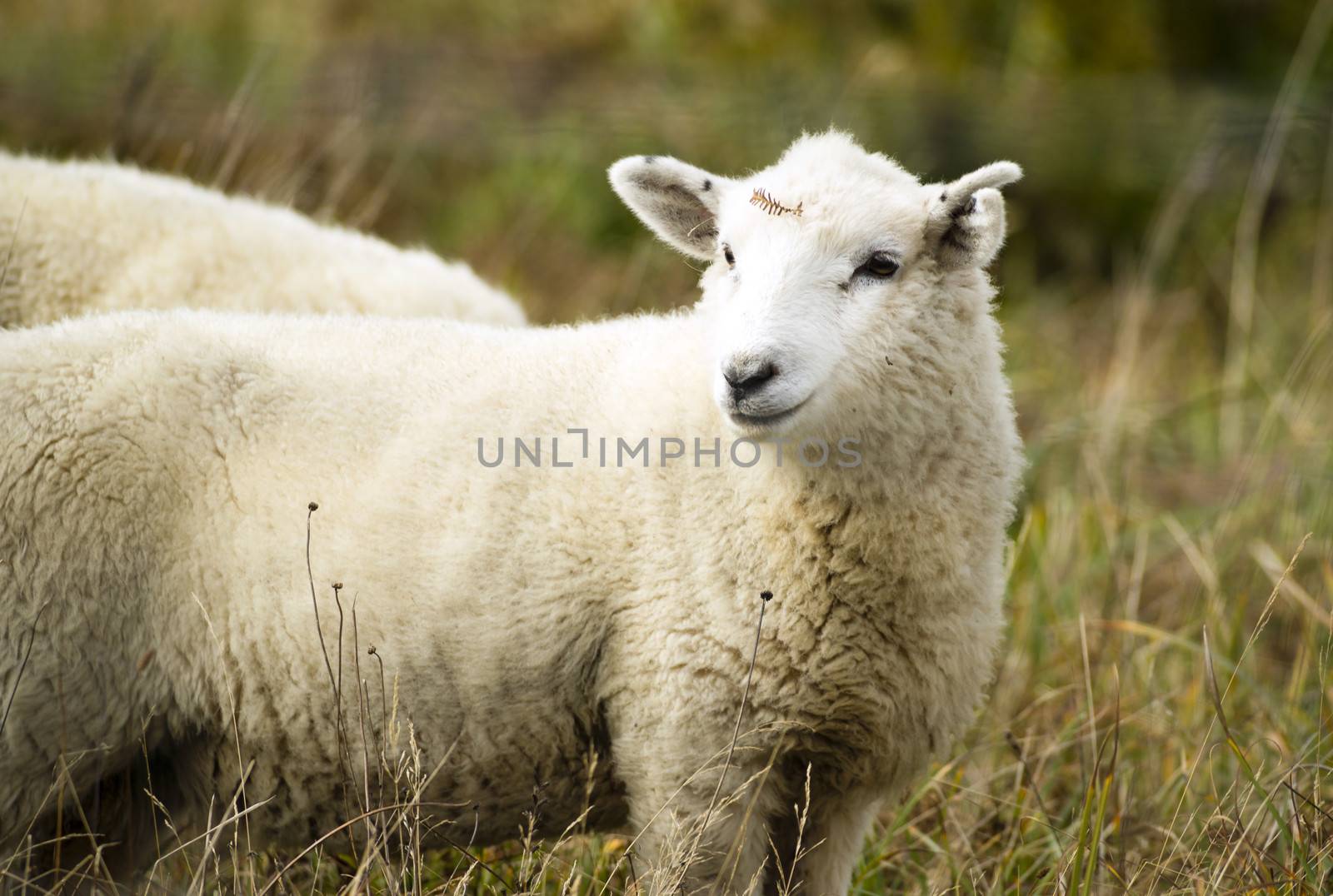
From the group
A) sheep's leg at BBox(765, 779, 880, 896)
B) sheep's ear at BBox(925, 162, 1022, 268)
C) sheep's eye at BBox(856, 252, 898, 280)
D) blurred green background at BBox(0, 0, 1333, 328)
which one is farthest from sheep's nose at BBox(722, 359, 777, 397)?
blurred green background at BBox(0, 0, 1333, 328)

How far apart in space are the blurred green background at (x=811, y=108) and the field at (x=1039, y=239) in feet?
0.10

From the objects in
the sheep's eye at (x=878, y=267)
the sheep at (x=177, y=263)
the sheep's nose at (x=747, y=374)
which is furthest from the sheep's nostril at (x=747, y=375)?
the sheep at (x=177, y=263)

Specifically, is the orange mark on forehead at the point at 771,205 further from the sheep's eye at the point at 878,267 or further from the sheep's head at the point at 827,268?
the sheep's eye at the point at 878,267

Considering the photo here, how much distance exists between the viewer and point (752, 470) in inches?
113

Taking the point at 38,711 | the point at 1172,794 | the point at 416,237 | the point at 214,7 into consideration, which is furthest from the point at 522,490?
the point at 214,7

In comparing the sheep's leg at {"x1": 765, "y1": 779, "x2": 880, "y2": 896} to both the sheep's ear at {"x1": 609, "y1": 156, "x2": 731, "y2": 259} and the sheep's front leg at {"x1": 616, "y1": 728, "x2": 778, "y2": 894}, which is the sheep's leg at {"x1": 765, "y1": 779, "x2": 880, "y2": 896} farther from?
the sheep's ear at {"x1": 609, "y1": 156, "x2": 731, "y2": 259}

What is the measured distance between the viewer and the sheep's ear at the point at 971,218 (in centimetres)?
276

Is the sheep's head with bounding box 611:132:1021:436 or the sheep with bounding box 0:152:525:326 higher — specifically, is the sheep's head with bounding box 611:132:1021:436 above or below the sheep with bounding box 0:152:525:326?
above

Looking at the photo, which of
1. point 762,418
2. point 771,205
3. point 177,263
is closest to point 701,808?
point 762,418

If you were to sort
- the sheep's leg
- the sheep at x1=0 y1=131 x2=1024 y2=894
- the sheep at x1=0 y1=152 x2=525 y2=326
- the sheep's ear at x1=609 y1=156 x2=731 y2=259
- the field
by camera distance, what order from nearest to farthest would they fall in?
1. the sheep at x1=0 y1=131 x2=1024 y2=894
2. the sheep's leg
3. the sheep's ear at x1=609 y1=156 x2=731 y2=259
4. the field
5. the sheep at x1=0 y1=152 x2=525 y2=326

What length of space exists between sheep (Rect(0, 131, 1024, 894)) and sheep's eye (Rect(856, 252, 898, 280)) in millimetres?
13

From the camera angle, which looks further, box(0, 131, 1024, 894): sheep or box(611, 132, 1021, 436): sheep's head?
box(0, 131, 1024, 894): sheep

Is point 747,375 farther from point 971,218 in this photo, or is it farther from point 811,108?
point 811,108

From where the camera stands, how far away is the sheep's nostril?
8.45 ft
